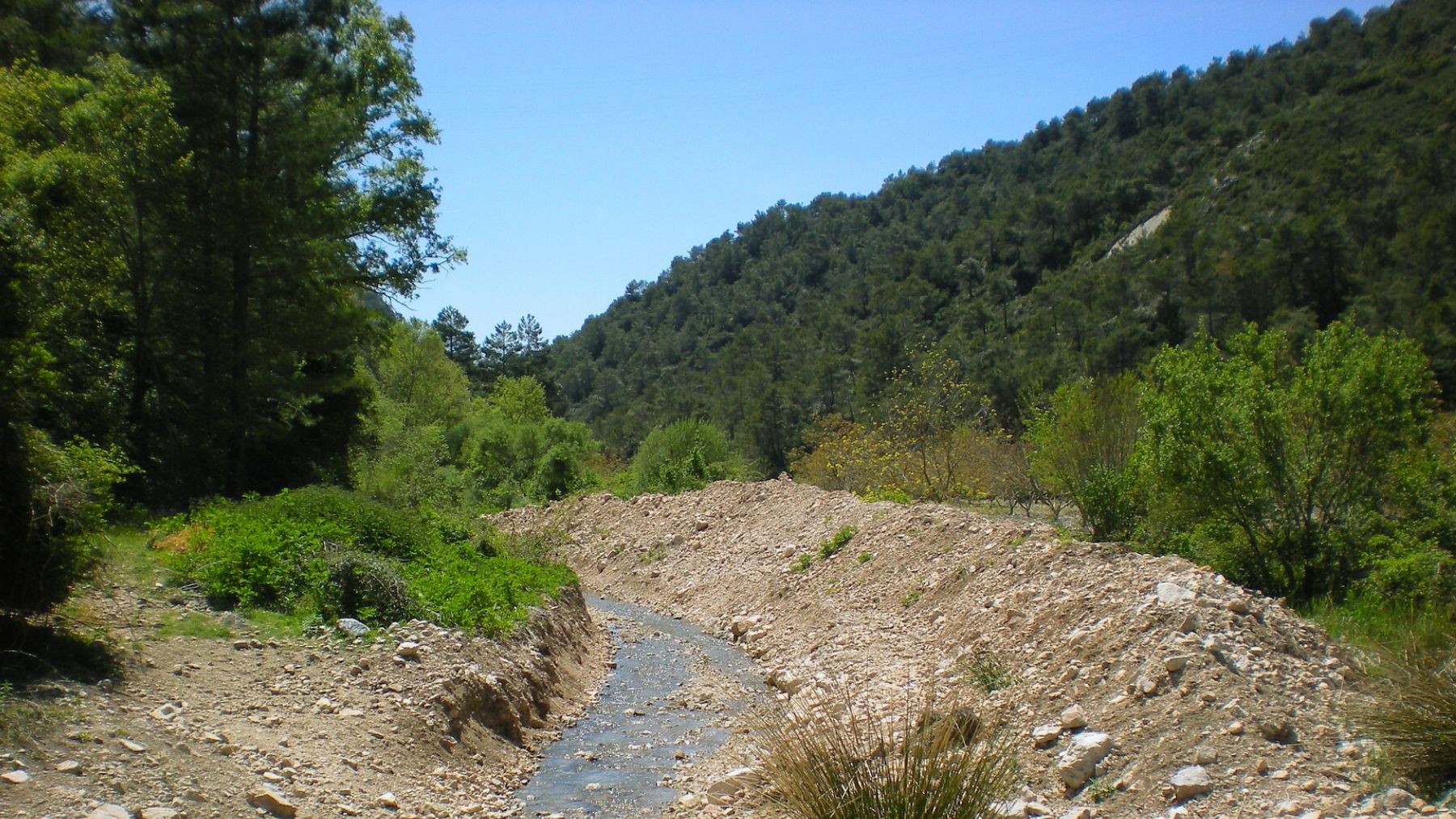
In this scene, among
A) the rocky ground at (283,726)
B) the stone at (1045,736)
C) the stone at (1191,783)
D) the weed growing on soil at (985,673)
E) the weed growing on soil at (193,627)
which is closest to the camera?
the rocky ground at (283,726)

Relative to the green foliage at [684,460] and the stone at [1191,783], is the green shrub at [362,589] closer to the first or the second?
the stone at [1191,783]

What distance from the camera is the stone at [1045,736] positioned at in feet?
28.2

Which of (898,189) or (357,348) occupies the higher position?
(898,189)

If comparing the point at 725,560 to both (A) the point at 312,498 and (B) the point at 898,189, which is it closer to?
(A) the point at 312,498

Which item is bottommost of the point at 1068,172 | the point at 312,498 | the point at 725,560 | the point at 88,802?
the point at 725,560

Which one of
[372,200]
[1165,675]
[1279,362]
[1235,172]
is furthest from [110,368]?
[1235,172]

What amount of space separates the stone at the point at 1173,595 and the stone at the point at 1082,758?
2033 mm

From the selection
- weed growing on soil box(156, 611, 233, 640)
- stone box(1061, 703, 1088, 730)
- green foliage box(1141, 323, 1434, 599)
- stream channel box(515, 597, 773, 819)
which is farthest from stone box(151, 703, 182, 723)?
green foliage box(1141, 323, 1434, 599)

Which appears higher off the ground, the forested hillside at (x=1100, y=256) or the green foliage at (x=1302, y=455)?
the forested hillside at (x=1100, y=256)

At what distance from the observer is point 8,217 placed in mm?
8203

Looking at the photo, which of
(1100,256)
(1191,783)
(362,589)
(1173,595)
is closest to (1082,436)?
Answer: (1173,595)

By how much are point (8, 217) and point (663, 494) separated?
23.9m

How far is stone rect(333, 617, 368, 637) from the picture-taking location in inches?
417

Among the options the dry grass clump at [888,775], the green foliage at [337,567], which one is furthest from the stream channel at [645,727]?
the dry grass clump at [888,775]
